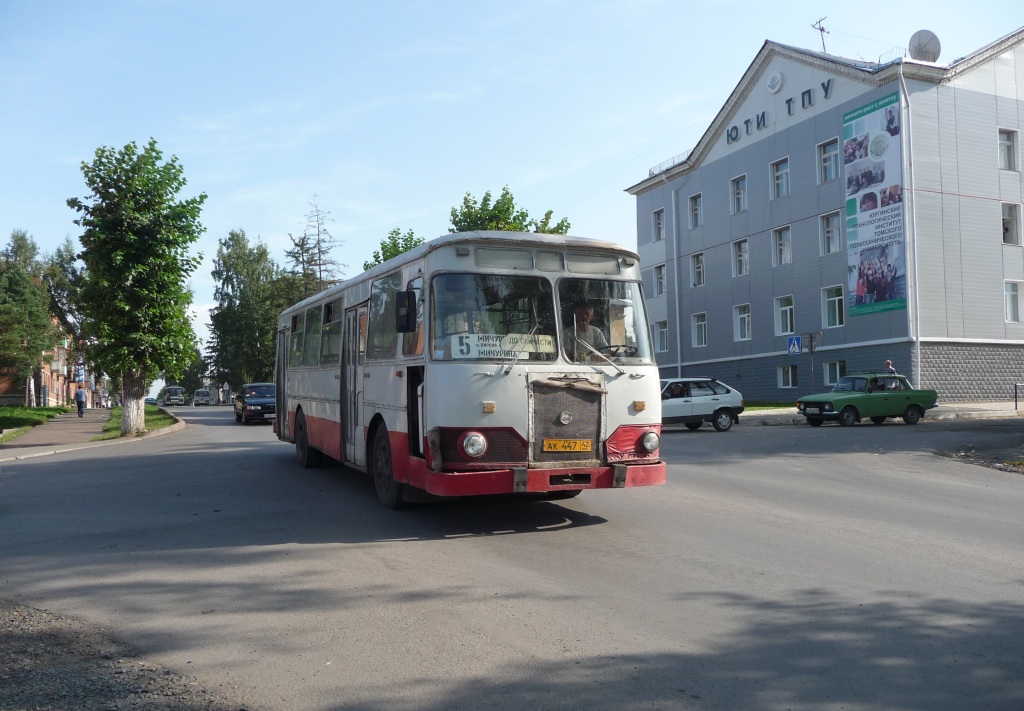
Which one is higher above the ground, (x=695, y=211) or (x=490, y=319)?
(x=695, y=211)

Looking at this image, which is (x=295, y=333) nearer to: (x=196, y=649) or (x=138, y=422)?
(x=196, y=649)

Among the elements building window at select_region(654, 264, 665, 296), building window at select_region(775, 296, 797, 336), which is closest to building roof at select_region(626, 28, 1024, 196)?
building window at select_region(654, 264, 665, 296)

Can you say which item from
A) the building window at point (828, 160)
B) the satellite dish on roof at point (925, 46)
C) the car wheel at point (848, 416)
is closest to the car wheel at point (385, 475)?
the car wheel at point (848, 416)

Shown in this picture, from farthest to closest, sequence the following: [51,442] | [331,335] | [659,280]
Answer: [659,280]
[51,442]
[331,335]

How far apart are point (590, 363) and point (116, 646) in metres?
5.08

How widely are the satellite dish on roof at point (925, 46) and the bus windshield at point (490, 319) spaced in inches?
1325

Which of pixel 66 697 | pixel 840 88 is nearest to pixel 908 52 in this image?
pixel 840 88

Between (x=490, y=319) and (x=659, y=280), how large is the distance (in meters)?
42.6

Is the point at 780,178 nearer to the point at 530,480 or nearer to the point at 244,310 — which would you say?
the point at 530,480

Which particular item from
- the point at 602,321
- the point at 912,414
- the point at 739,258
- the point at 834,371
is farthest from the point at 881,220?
the point at 602,321

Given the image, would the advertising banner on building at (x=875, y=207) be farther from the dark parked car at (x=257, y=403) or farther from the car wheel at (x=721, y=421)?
the dark parked car at (x=257, y=403)

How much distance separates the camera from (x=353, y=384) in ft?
38.0

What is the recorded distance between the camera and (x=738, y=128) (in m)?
43.8

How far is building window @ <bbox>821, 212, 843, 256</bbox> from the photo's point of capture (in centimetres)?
3757
